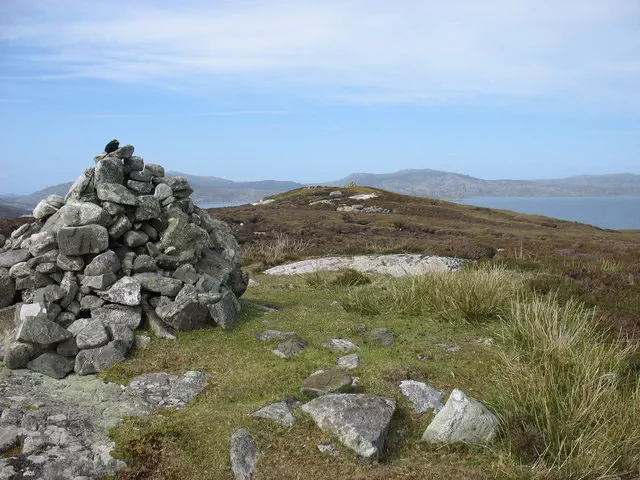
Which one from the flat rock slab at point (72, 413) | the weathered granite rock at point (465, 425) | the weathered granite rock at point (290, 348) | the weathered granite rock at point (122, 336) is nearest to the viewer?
the flat rock slab at point (72, 413)

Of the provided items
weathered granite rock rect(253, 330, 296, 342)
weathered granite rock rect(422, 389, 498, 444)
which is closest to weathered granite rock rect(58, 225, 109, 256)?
weathered granite rock rect(253, 330, 296, 342)

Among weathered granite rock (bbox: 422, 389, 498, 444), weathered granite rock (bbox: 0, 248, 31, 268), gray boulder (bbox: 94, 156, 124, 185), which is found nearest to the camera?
weathered granite rock (bbox: 422, 389, 498, 444)

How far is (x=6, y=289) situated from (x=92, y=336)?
219cm

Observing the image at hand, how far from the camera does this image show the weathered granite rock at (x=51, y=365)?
744 cm

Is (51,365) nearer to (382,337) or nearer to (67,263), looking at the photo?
(67,263)

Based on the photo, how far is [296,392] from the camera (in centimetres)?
695

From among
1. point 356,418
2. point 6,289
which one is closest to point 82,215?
point 6,289

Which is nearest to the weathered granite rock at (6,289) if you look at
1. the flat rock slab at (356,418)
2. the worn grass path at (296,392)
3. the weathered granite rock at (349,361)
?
the worn grass path at (296,392)

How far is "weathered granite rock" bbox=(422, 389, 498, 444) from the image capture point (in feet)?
18.8

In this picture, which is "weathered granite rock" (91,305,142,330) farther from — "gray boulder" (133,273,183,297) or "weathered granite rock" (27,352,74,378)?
"weathered granite rock" (27,352,74,378)

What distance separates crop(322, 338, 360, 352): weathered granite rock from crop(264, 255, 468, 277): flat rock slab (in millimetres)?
9790

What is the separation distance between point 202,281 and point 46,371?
3089 millimetres

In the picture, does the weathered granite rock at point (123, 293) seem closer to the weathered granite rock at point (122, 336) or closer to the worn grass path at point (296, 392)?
the weathered granite rock at point (122, 336)

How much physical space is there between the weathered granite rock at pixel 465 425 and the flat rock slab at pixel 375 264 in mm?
12719
